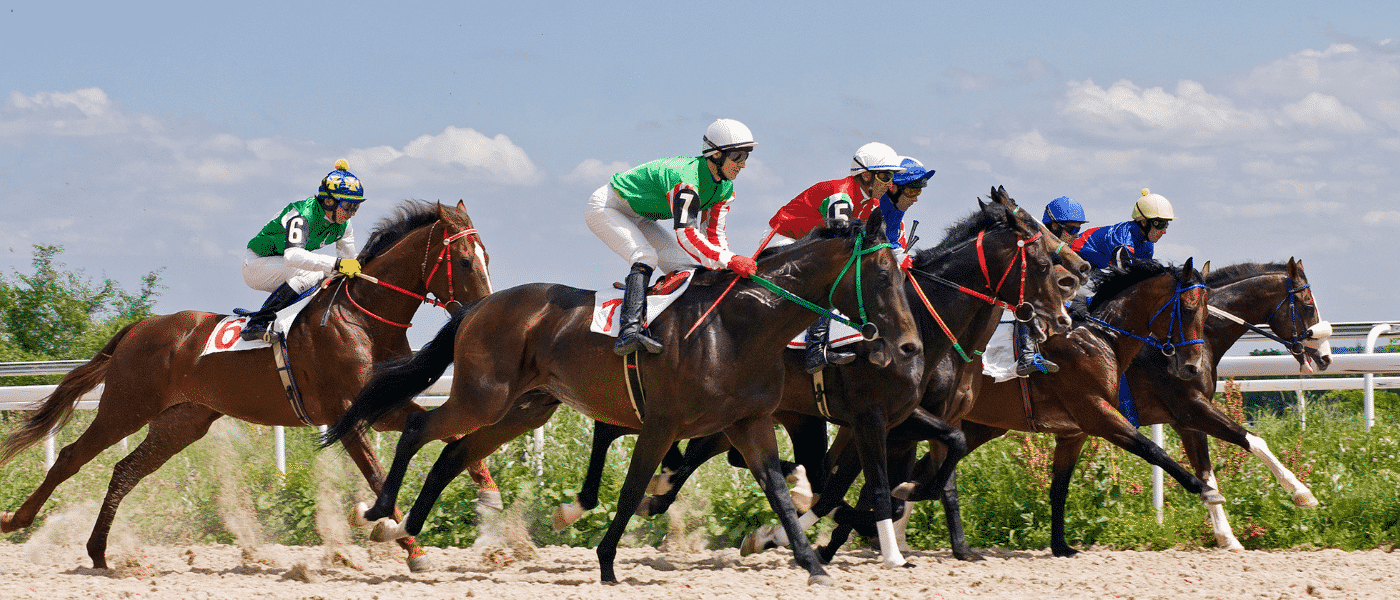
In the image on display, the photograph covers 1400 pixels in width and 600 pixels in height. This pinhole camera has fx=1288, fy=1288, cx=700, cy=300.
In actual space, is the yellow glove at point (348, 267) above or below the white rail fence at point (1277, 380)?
above

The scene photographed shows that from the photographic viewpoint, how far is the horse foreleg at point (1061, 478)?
6918mm

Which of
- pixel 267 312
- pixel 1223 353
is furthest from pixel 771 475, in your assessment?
pixel 1223 353

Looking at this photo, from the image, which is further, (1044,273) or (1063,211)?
(1063,211)

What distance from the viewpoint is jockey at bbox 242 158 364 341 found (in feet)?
22.7

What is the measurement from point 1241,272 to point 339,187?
5.45 m

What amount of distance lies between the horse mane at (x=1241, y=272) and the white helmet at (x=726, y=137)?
3660 millimetres

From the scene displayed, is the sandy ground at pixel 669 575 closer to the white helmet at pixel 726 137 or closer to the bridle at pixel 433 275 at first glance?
the bridle at pixel 433 275

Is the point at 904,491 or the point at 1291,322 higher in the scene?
the point at 1291,322

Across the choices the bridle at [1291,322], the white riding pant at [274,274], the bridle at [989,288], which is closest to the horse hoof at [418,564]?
the white riding pant at [274,274]

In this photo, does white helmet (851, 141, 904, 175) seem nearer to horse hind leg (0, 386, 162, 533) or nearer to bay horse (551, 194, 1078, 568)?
bay horse (551, 194, 1078, 568)

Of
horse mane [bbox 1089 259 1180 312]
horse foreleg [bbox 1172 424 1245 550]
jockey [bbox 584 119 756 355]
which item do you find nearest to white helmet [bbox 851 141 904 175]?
jockey [bbox 584 119 756 355]

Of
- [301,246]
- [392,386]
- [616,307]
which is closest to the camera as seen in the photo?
[616,307]

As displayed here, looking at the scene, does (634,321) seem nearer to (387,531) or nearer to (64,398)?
(387,531)

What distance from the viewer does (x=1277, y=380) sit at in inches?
323
